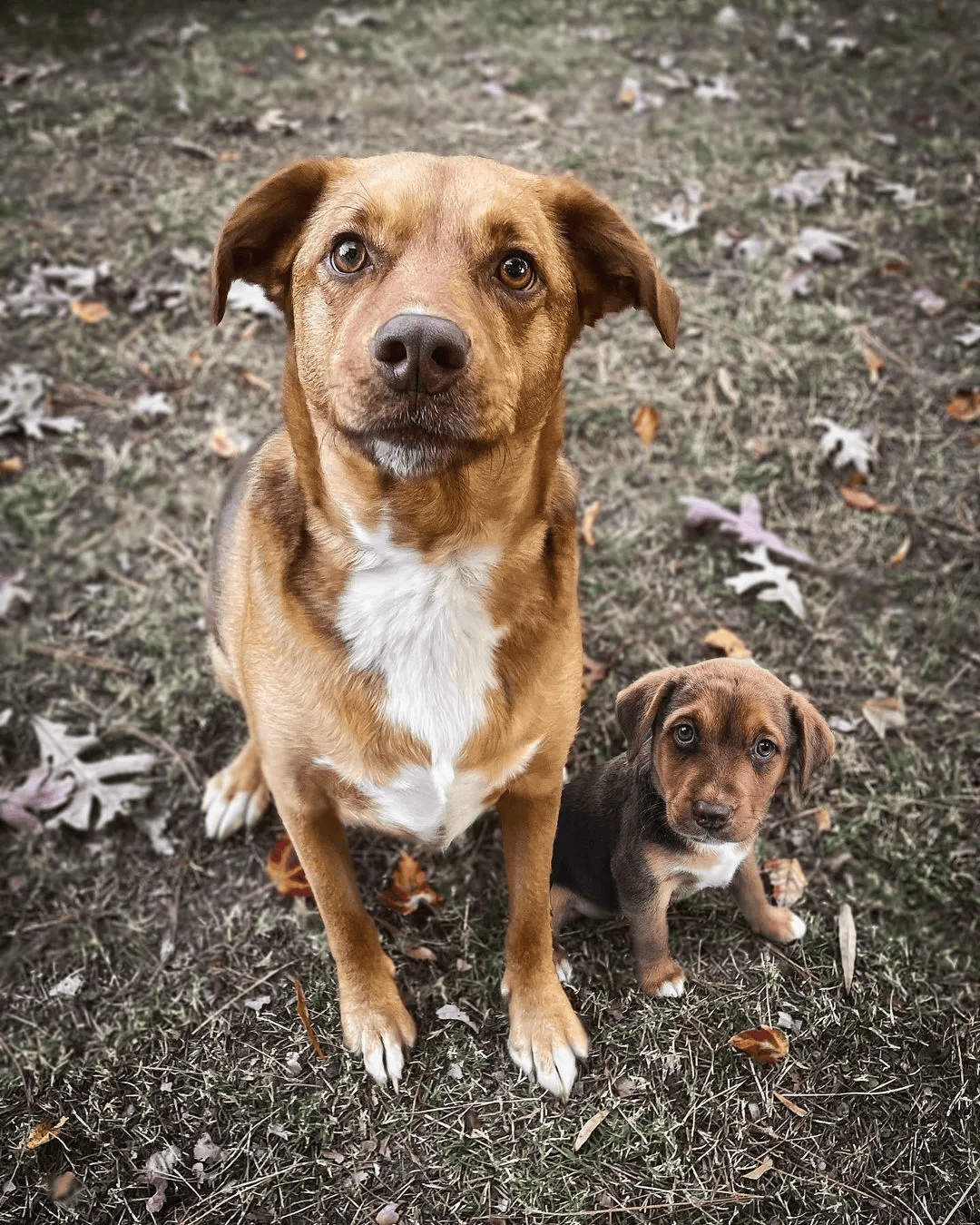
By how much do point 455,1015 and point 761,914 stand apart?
3.21ft

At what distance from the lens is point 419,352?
1887 millimetres

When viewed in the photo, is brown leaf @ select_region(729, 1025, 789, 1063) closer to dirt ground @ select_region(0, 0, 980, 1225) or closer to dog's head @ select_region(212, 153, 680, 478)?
dirt ground @ select_region(0, 0, 980, 1225)

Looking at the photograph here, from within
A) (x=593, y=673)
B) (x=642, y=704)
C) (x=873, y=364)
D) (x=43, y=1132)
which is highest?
(x=642, y=704)

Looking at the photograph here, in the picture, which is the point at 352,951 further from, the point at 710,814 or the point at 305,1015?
the point at 710,814

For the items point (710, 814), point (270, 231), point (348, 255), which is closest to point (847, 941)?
point (710, 814)

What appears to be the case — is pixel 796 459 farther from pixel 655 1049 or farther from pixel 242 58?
pixel 242 58

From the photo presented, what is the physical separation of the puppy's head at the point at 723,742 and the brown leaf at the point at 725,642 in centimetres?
101

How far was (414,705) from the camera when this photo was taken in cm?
238

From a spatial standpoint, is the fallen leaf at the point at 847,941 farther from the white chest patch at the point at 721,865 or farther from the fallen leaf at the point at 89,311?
the fallen leaf at the point at 89,311

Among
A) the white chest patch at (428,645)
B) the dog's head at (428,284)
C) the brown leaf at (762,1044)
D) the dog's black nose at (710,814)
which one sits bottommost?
the brown leaf at (762,1044)

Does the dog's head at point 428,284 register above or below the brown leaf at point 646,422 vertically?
above

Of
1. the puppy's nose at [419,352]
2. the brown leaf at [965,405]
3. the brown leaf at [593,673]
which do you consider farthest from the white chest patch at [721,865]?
the brown leaf at [965,405]

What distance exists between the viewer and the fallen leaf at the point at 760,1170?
8.55 ft

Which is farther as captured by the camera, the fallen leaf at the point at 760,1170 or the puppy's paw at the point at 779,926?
the puppy's paw at the point at 779,926
